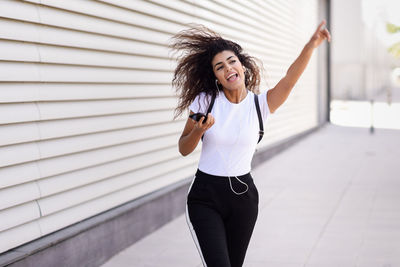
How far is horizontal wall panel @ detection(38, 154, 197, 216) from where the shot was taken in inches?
189

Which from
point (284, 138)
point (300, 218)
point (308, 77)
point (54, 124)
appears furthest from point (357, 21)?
point (54, 124)

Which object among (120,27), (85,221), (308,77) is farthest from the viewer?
(308,77)

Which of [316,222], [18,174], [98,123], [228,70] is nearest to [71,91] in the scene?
[98,123]

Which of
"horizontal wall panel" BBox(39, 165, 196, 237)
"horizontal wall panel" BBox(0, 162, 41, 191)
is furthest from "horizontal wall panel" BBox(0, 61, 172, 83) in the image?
"horizontal wall panel" BBox(39, 165, 196, 237)

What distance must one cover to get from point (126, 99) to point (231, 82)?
263cm

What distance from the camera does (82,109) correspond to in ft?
17.3

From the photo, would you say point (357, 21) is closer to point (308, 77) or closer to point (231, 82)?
point (308, 77)

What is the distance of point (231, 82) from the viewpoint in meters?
3.70

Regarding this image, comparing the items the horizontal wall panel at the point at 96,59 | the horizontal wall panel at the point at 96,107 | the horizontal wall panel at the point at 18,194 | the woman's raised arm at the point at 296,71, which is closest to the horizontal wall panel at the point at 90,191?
the horizontal wall panel at the point at 18,194

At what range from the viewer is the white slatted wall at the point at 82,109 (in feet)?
14.3

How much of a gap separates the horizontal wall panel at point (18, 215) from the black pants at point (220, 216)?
1518 millimetres

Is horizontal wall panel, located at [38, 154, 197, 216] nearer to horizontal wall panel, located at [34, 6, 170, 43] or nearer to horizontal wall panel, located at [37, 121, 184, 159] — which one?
horizontal wall panel, located at [37, 121, 184, 159]

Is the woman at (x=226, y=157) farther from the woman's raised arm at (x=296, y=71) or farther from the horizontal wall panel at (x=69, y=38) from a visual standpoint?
the horizontal wall panel at (x=69, y=38)

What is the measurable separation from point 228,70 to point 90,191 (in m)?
2.27
